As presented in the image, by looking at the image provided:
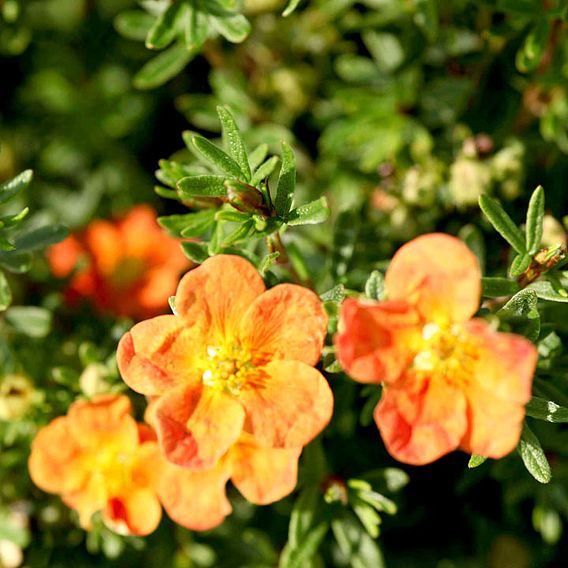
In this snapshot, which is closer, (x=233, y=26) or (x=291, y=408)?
(x=291, y=408)

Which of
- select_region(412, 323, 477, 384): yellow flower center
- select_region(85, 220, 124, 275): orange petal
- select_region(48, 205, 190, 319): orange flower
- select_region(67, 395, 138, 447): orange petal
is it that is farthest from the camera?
select_region(85, 220, 124, 275): orange petal

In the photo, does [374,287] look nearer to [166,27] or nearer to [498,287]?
[498,287]

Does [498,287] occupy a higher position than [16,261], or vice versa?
[498,287]

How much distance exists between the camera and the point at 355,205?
10.2 feet

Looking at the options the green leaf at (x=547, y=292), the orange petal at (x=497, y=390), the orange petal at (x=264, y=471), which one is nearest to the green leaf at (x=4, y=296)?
the orange petal at (x=264, y=471)

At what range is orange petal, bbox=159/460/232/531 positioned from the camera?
7.29 feet

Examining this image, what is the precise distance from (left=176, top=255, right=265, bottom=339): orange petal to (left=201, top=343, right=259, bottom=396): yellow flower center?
0.09 metres

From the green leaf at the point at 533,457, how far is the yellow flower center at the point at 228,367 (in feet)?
2.30

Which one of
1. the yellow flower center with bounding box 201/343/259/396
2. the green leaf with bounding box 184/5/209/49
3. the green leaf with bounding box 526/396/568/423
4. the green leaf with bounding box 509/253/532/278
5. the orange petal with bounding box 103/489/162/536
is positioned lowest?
the orange petal with bounding box 103/489/162/536

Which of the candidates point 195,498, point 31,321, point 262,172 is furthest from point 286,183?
point 31,321

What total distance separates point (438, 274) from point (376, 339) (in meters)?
0.20

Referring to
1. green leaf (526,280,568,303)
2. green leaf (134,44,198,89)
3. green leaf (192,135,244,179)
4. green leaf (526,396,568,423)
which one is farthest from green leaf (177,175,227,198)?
green leaf (134,44,198,89)

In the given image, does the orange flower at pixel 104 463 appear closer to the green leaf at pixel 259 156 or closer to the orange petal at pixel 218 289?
the orange petal at pixel 218 289

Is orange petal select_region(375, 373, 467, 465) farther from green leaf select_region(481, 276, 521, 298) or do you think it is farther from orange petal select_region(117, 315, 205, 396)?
orange petal select_region(117, 315, 205, 396)
